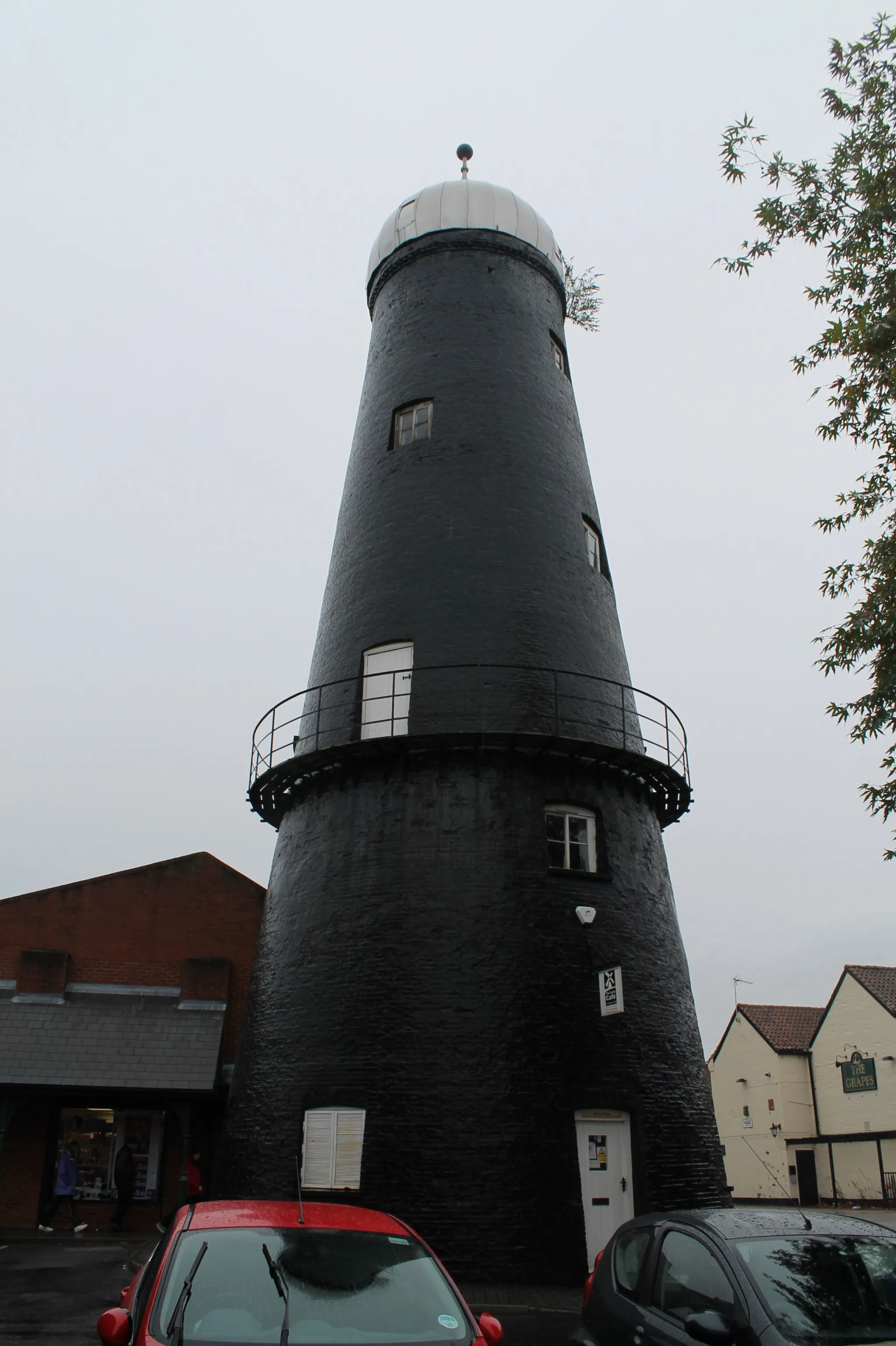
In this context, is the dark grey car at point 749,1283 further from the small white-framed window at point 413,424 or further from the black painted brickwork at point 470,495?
the small white-framed window at point 413,424

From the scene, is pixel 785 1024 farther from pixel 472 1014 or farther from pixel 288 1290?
pixel 288 1290

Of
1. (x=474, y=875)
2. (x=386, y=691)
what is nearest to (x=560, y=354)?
(x=386, y=691)

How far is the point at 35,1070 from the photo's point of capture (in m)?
17.5

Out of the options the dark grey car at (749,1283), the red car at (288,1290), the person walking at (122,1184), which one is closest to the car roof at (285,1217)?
the red car at (288,1290)

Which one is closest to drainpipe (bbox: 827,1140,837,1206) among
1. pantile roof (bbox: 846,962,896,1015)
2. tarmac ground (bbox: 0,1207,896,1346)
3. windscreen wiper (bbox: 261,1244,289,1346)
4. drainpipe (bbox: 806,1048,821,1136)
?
drainpipe (bbox: 806,1048,821,1136)

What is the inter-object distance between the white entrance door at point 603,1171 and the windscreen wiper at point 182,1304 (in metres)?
9.36

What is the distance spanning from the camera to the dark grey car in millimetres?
5020

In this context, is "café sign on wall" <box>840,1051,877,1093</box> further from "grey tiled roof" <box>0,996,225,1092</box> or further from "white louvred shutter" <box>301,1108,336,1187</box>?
"white louvred shutter" <box>301,1108,336,1187</box>

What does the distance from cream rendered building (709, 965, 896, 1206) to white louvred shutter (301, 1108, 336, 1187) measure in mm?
23067

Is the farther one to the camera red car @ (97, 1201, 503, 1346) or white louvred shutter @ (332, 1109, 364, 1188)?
white louvred shutter @ (332, 1109, 364, 1188)

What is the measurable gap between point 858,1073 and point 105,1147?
993 inches

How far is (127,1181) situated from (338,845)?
782cm

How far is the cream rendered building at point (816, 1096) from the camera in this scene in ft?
108

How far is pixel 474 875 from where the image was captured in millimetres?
14172
